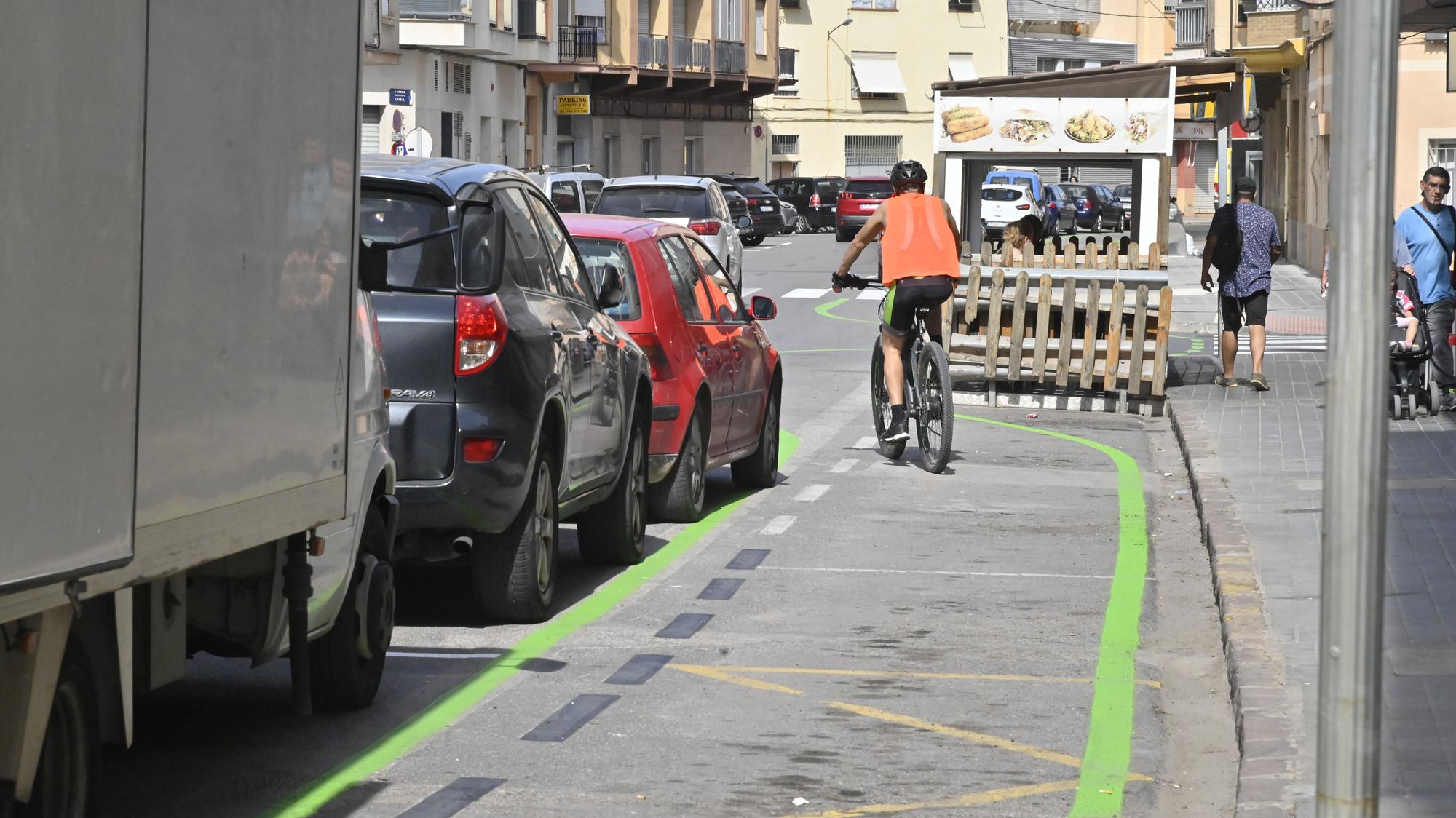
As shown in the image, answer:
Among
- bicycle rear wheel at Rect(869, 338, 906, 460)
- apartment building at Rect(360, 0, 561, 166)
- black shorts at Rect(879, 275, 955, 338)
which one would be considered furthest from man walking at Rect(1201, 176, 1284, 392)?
apartment building at Rect(360, 0, 561, 166)

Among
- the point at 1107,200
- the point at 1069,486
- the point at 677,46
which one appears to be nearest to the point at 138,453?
the point at 1069,486

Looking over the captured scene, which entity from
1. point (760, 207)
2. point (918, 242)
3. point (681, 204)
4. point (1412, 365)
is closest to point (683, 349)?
point (918, 242)

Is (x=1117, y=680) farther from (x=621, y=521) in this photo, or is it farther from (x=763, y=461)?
(x=763, y=461)

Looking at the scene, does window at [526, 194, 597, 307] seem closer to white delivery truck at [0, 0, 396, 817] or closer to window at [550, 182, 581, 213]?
white delivery truck at [0, 0, 396, 817]

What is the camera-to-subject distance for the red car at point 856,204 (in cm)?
5522

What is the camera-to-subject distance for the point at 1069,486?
43.1 feet

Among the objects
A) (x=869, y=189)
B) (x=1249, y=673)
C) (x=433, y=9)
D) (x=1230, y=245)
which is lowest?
(x=1249, y=673)

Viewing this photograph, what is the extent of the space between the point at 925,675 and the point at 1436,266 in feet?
30.6

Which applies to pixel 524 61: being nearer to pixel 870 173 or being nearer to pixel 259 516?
pixel 870 173

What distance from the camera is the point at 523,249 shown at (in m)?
8.54

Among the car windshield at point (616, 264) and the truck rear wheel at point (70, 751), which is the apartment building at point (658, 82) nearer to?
the car windshield at point (616, 264)

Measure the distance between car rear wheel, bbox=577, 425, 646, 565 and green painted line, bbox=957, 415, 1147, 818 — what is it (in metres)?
2.24

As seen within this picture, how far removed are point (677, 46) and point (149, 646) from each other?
6377cm

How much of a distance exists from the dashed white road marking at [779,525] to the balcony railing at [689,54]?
2239 inches
